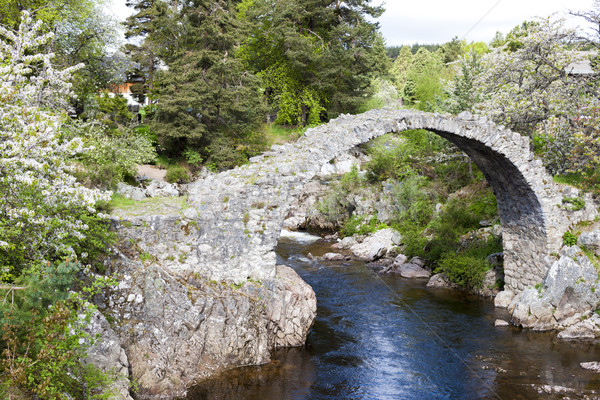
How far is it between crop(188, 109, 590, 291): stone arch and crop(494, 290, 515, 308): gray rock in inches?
13.4

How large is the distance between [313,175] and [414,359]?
5360 millimetres

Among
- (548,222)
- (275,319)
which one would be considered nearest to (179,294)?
(275,319)

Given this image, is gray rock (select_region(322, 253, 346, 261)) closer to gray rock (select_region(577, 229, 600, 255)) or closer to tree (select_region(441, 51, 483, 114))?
tree (select_region(441, 51, 483, 114))

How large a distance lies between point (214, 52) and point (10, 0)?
34.9ft

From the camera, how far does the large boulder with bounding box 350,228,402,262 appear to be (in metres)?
21.2

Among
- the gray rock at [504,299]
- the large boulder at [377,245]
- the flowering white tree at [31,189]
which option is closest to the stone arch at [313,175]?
the gray rock at [504,299]

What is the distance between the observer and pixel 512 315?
13.9 meters

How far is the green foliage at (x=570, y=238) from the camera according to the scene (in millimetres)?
13812

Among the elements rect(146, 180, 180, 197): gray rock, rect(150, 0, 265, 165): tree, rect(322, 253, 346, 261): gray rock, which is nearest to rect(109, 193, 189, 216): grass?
rect(146, 180, 180, 197): gray rock

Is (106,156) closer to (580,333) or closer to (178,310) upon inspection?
(178,310)

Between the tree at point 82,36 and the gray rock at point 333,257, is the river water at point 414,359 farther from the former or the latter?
the tree at point 82,36

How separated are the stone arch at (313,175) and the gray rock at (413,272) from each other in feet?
13.5

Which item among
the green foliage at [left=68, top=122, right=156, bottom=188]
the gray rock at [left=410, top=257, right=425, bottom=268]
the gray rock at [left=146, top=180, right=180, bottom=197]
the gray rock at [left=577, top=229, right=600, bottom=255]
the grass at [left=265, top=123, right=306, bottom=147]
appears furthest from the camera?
the grass at [left=265, top=123, right=306, bottom=147]

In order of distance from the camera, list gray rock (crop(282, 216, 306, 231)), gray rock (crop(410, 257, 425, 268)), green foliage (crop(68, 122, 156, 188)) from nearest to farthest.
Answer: green foliage (crop(68, 122, 156, 188)) < gray rock (crop(410, 257, 425, 268)) < gray rock (crop(282, 216, 306, 231))
